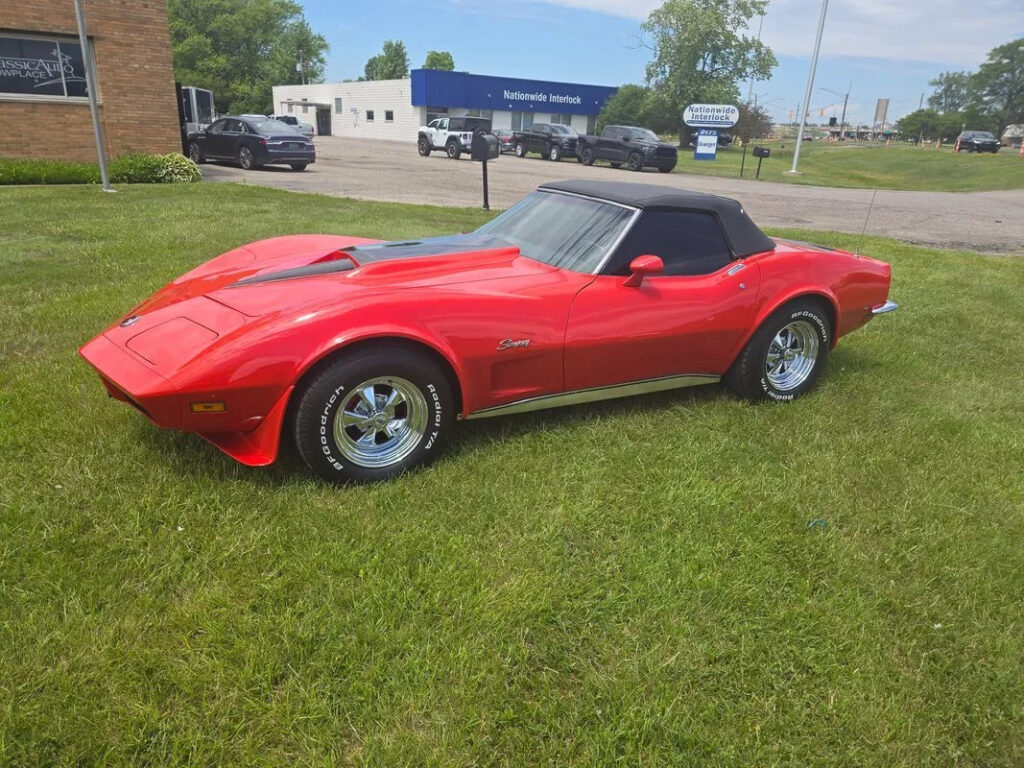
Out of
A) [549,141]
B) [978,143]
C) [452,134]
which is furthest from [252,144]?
[978,143]

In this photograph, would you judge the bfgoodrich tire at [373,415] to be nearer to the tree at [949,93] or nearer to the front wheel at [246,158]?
the front wheel at [246,158]

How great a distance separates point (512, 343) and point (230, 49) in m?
79.2

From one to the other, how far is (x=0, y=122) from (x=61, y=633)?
1616 centimetres

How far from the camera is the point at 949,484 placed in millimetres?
3555

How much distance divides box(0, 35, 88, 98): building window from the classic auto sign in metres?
29.9

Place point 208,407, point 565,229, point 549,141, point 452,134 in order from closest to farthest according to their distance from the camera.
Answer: point 208,407 → point 565,229 → point 452,134 → point 549,141

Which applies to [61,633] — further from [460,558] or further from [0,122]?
[0,122]

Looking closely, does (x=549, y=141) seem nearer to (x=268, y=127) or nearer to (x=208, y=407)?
(x=268, y=127)

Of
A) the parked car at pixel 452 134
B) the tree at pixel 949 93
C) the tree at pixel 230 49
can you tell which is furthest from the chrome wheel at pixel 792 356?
the tree at pixel 949 93

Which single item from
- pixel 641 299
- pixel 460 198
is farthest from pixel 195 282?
pixel 460 198

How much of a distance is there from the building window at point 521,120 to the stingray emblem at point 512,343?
176 ft

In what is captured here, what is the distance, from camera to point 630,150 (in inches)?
1121

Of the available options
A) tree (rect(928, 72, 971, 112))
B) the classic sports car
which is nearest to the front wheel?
the classic sports car

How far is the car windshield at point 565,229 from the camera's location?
3844 mm
